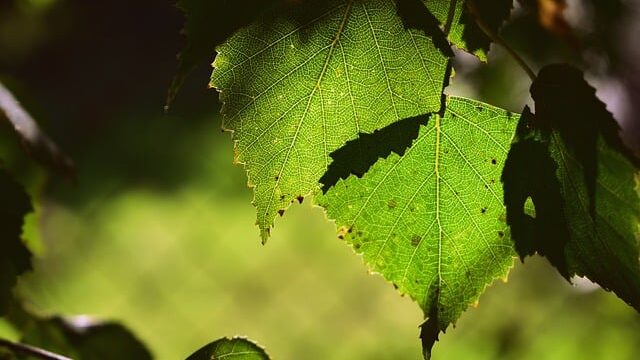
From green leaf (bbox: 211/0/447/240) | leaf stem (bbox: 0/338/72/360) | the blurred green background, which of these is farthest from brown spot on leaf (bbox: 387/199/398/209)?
the blurred green background

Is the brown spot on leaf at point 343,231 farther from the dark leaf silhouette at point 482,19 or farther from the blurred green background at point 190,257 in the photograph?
the blurred green background at point 190,257

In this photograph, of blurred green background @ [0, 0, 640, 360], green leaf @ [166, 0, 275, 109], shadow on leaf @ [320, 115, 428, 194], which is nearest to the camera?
green leaf @ [166, 0, 275, 109]

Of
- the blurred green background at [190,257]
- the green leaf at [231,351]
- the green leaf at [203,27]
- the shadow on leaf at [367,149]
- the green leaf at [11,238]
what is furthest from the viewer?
the blurred green background at [190,257]

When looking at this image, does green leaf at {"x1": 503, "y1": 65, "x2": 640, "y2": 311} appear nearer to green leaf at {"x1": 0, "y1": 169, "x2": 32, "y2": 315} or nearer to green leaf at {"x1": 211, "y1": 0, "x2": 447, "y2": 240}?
green leaf at {"x1": 211, "y1": 0, "x2": 447, "y2": 240}

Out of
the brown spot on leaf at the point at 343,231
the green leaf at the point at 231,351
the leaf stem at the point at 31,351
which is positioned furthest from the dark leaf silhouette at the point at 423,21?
the leaf stem at the point at 31,351

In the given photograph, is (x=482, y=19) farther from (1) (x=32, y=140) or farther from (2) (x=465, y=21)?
(1) (x=32, y=140)

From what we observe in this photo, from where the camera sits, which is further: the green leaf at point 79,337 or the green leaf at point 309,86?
the green leaf at point 79,337

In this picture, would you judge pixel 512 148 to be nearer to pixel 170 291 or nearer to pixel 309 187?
pixel 309 187
